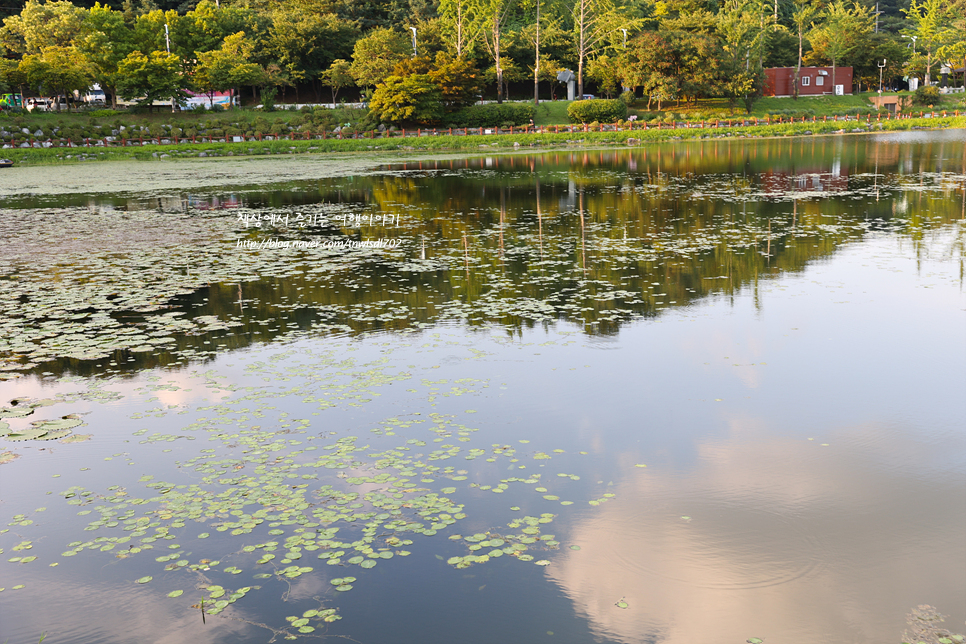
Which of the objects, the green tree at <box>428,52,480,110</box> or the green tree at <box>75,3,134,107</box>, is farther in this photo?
the green tree at <box>75,3,134,107</box>

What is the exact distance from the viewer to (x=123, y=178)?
35625 millimetres

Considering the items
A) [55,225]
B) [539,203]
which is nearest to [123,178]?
[55,225]

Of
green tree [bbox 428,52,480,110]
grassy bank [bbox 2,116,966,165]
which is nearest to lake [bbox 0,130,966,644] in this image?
grassy bank [bbox 2,116,966,165]

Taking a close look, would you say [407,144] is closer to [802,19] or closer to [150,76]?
[150,76]

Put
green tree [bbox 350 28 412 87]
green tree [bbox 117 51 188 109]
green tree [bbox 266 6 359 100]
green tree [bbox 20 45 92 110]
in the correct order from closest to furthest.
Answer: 1. green tree [bbox 20 45 92 110]
2. green tree [bbox 117 51 188 109]
3. green tree [bbox 350 28 412 87]
4. green tree [bbox 266 6 359 100]

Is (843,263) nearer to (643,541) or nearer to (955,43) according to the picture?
(643,541)

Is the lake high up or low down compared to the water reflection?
down

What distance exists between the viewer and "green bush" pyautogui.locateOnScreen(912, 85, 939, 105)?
7375 cm

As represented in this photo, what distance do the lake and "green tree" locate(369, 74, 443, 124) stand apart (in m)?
46.5

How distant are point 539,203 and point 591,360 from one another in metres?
14.2

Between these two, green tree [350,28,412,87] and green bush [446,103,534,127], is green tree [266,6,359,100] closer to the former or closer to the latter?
green tree [350,28,412,87]

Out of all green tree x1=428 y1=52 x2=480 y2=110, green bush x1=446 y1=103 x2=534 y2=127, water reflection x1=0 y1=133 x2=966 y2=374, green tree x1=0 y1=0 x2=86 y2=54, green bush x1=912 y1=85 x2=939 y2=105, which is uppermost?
green tree x1=0 y1=0 x2=86 y2=54

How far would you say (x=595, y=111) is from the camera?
6275cm

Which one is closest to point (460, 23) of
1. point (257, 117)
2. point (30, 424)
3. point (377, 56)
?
point (377, 56)
